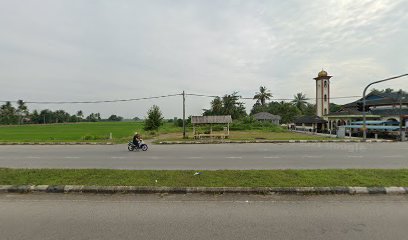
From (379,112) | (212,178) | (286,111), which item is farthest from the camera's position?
(286,111)

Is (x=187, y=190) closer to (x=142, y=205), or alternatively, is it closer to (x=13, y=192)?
(x=142, y=205)

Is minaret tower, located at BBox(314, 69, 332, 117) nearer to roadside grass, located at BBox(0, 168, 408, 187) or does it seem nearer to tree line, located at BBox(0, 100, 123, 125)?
roadside grass, located at BBox(0, 168, 408, 187)

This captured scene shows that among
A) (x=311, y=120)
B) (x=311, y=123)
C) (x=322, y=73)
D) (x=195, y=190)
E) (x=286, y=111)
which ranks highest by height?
(x=322, y=73)

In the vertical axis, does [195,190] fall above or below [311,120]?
below

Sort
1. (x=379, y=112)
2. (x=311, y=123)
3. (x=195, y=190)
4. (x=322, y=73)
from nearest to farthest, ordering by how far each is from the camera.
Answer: (x=195, y=190)
(x=379, y=112)
(x=311, y=123)
(x=322, y=73)

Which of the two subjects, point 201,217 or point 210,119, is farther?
point 210,119

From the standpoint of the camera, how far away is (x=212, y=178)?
20.3ft

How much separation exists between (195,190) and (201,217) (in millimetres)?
→ 1279

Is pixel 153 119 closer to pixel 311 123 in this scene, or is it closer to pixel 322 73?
pixel 311 123

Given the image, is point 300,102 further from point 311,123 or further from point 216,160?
point 216,160

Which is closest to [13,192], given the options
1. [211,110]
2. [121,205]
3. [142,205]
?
[121,205]

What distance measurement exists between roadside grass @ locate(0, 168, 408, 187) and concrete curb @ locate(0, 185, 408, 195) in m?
0.20

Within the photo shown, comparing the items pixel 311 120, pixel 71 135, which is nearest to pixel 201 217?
pixel 71 135

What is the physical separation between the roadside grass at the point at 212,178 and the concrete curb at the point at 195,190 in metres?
0.20
